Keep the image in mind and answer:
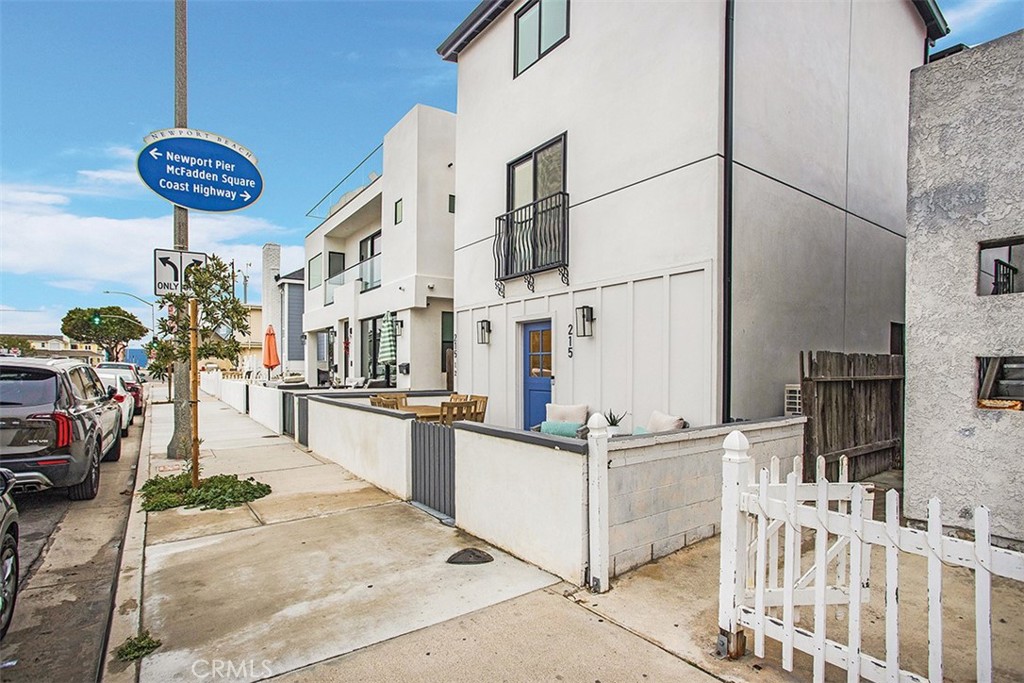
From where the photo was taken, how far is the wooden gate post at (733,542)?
2.83 metres

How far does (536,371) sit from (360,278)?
31.0 feet

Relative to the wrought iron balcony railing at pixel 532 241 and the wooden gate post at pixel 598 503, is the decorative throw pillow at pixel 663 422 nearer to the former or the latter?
the wooden gate post at pixel 598 503

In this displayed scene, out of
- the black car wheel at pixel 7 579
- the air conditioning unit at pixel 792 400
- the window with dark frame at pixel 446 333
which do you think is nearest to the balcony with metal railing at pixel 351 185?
the window with dark frame at pixel 446 333

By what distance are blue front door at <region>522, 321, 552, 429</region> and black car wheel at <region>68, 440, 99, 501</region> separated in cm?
583

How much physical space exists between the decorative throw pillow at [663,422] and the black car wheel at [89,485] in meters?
6.77

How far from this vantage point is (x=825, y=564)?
8.17 ft

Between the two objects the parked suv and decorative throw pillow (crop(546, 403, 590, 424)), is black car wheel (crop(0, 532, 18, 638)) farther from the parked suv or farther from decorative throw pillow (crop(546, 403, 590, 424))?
decorative throw pillow (crop(546, 403, 590, 424))

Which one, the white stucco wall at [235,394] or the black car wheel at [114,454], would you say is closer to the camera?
the black car wheel at [114,454]

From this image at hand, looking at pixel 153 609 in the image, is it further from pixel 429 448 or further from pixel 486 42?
pixel 486 42

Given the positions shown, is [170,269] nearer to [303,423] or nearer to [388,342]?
[303,423]

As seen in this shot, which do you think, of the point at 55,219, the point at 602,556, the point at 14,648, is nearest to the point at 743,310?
the point at 602,556

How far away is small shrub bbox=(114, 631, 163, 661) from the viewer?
3111mm

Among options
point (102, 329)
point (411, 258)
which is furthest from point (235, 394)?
point (102, 329)

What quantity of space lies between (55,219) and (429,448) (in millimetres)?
8866
